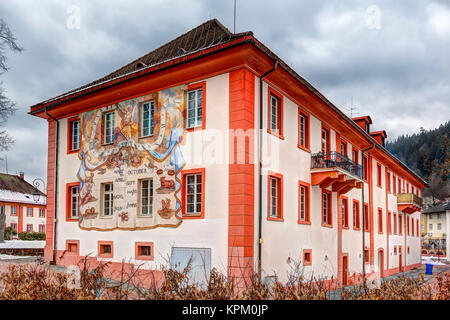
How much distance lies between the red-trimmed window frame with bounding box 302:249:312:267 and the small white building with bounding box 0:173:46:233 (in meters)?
52.0

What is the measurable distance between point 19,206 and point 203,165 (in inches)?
2185

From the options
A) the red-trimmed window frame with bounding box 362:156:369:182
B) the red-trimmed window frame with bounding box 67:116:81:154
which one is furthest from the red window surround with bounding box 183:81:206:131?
the red-trimmed window frame with bounding box 362:156:369:182

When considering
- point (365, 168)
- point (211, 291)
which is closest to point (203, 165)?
point (211, 291)

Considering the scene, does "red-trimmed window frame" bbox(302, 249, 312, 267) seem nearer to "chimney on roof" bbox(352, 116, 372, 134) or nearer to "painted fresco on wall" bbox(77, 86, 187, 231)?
"painted fresco on wall" bbox(77, 86, 187, 231)

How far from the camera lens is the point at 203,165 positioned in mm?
15789

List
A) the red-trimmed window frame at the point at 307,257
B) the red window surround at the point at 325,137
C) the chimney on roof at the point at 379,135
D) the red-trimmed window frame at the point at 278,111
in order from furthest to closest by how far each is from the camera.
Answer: the chimney on roof at the point at 379,135 → the red window surround at the point at 325,137 → the red-trimmed window frame at the point at 307,257 → the red-trimmed window frame at the point at 278,111

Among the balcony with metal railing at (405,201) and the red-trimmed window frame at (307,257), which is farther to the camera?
the balcony with metal railing at (405,201)

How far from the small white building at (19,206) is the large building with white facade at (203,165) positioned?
45298mm

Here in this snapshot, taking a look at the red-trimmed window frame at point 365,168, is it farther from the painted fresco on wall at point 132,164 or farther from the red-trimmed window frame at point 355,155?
the painted fresco on wall at point 132,164

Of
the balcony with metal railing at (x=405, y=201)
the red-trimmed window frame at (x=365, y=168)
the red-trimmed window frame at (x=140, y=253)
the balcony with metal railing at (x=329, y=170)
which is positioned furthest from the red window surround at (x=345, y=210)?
the balcony with metal railing at (x=405, y=201)

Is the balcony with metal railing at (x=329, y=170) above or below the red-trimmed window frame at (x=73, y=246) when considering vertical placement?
above

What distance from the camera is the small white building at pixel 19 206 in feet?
204

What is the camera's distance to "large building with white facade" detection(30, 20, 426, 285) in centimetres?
1516
